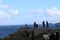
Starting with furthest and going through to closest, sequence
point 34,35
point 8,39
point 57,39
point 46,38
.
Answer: point 8,39 < point 34,35 < point 46,38 < point 57,39

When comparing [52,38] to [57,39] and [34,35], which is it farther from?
[34,35]

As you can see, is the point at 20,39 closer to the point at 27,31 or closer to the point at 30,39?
the point at 30,39

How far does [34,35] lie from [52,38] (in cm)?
712

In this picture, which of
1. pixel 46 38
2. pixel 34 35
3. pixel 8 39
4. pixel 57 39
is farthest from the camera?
pixel 8 39

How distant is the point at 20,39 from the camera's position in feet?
95.2

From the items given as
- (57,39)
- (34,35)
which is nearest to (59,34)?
(57,39)

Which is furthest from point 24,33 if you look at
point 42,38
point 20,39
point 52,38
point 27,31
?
point 52,38

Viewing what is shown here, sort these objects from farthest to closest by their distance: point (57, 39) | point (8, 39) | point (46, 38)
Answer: point (8, 39) → point (46, 38) → point (57, 39)

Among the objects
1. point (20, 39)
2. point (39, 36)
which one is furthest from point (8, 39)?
point (39, 36)

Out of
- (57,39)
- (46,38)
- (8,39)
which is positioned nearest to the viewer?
(57,39)

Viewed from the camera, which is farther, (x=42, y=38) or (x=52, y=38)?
(x=42, y=38)

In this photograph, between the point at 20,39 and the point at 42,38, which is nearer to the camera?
the point at 42,38

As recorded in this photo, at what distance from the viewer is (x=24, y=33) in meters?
34.8

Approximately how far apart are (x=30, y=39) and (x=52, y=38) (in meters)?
5.79
